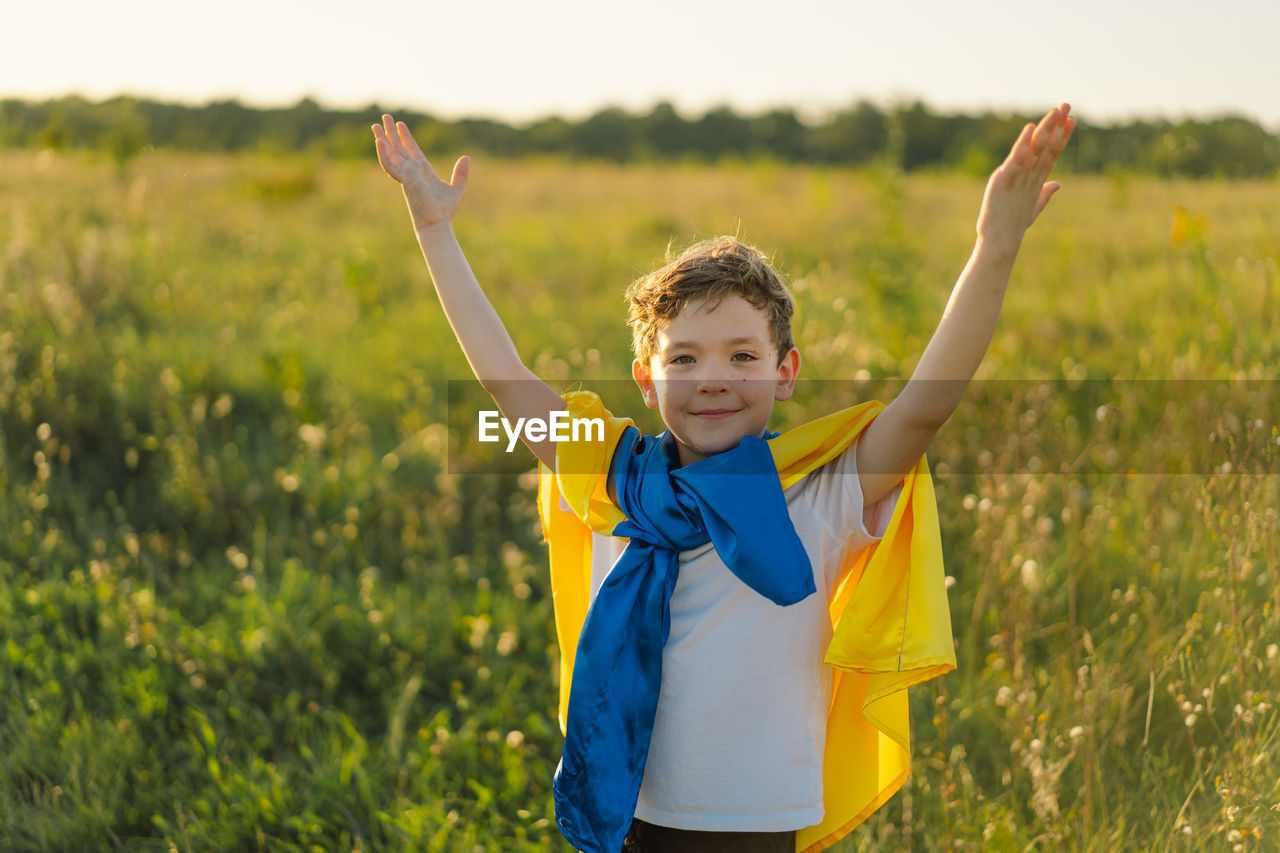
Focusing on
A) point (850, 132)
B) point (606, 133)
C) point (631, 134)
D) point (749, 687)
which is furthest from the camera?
point (631, 134)

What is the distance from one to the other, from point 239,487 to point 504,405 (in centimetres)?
268

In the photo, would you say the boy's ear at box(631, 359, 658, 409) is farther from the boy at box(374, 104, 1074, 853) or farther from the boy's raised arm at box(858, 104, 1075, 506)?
the boy's raised arm at box(858, 104, 1075, 506)

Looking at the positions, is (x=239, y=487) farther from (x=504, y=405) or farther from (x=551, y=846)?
(x=504, y=405)

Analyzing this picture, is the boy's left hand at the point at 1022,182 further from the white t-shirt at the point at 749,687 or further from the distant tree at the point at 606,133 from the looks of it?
the distant tree at the point at 606,133

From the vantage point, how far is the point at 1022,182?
1.43 meters

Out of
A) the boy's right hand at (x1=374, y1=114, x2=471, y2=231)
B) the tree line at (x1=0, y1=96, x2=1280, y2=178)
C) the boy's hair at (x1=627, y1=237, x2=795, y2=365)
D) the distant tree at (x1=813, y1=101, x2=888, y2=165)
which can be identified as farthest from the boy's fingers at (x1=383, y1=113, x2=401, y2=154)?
the distant tree at (x1=813, y1=101, x2=888, y2=165)

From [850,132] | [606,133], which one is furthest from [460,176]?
[606,133]

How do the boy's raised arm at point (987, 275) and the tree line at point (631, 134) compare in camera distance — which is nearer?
the boy's raised arm at point (987, 275)

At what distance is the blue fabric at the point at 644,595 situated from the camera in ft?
5.24

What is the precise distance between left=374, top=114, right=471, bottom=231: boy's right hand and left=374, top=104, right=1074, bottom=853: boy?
48 centimetres

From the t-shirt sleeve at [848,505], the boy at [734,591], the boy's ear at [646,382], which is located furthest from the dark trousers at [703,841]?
the boy's ear at [646,382]

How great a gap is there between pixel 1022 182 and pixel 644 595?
92 cm

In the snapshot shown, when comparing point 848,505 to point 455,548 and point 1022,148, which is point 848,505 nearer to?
point 1022,148

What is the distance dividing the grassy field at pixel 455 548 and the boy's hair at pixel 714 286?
0.64 m
